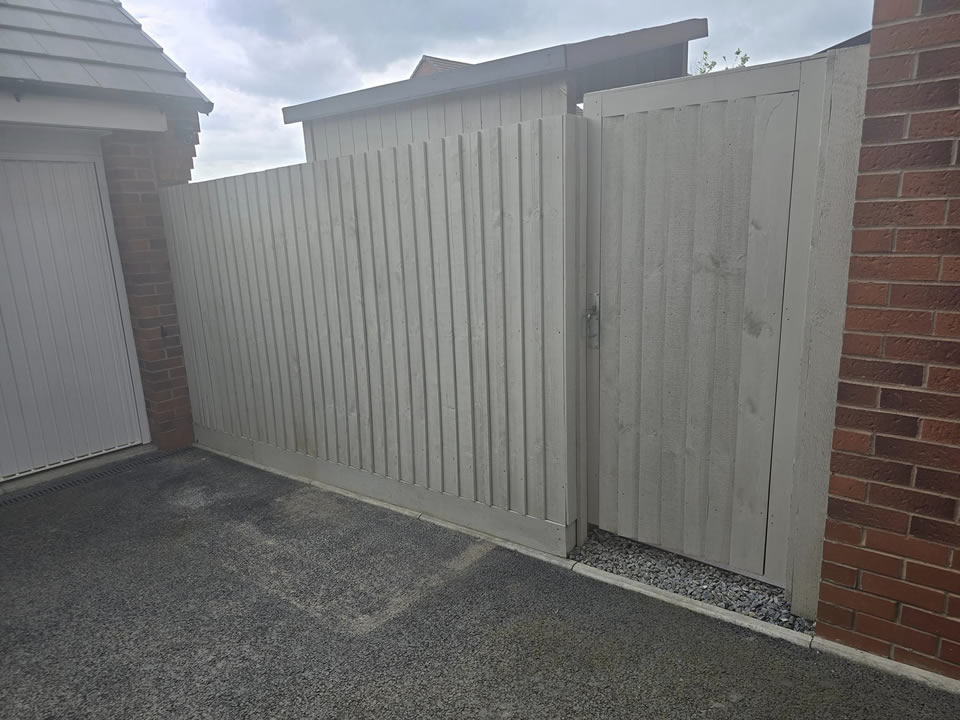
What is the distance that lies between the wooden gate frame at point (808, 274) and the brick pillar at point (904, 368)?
4.8 inches

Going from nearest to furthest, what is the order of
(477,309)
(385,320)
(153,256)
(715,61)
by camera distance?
(477,309)
(385,320)
(153,256)
(715,61)

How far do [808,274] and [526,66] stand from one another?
10.5ft

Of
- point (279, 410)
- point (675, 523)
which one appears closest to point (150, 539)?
point (279, 410)

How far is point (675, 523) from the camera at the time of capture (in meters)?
2.95

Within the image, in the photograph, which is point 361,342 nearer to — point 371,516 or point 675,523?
point 371,516

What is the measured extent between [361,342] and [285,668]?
6.33 ft

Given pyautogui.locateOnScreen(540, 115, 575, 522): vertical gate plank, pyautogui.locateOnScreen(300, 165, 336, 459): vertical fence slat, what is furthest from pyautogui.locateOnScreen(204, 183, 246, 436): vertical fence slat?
pyautogui.locateOnScreen(540, 115, 575, 522): vertical gate plank

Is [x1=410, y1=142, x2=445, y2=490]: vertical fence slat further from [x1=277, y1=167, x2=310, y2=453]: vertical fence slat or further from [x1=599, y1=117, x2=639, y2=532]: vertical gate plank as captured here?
[x1=277, y1=167, x2=310, y2=453]: vertical fence slat

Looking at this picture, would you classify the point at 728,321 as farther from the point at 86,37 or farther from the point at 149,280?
the point at 86,37

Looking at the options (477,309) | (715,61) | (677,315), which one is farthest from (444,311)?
(715,61)

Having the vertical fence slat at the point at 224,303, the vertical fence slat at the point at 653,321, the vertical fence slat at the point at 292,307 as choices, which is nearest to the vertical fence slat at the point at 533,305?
the vertical fence slat at the point at 653,321

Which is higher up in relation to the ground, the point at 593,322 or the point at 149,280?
the point at 149,280

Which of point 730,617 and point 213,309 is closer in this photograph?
point 730,617

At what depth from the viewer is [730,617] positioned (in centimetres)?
259
